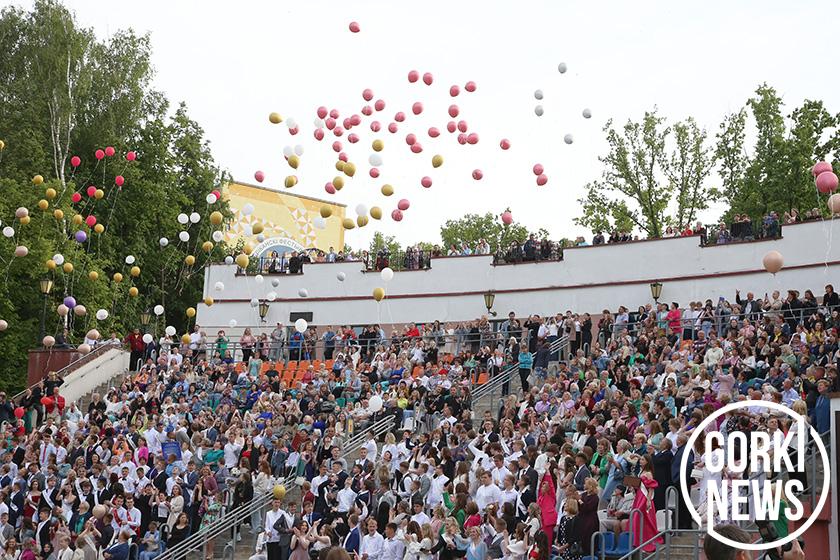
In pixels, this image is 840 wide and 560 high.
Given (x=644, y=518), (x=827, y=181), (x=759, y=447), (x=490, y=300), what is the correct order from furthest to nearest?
(x=490, y=300), (x=827, y=181), (x=759, y=447), (x=644, y=518)

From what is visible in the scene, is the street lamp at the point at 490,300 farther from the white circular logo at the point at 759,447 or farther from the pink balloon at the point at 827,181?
the white circular logo at the point at 759,447

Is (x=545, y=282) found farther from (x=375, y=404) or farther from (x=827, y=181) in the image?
(x=827, y=181)

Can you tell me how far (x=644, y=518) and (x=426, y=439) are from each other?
6627 millimetres

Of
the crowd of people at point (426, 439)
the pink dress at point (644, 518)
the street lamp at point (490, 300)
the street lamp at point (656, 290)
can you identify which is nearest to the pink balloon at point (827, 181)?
the crowd of people at point (426, 439)

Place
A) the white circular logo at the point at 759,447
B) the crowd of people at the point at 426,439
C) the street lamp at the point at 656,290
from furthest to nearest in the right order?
the street lamp at the point at 656,290, the crowd of people at the point at 426,439, the white circular logo at the point at 759,447

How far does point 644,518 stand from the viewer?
55.0ft

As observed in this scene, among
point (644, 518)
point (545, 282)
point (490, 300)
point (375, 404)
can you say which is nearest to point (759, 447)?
point (644, 518)

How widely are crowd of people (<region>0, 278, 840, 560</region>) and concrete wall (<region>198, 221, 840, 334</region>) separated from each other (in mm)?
2325

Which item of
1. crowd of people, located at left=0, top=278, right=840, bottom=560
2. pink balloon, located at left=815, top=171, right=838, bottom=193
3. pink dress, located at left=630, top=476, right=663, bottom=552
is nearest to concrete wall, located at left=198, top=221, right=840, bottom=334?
crowd of people, located at left=0, top=278, right=840, bottom=560

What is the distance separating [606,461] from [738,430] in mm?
1959

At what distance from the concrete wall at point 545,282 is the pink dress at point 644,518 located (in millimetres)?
15374

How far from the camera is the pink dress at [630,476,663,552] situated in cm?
1669

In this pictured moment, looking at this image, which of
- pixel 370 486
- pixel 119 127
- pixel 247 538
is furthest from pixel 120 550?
pixel 119 127

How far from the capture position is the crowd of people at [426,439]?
59.0 feet
